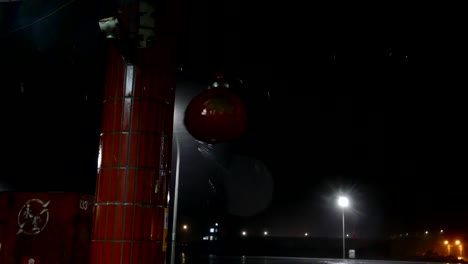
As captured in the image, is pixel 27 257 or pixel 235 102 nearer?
pixel 235 102

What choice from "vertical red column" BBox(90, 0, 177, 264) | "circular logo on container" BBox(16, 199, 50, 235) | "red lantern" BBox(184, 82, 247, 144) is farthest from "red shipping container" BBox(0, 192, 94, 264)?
"red lantern" BBox(184, 82, 247, 144)

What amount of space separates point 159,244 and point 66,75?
8.66 meters

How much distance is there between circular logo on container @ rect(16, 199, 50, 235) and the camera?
7965mm

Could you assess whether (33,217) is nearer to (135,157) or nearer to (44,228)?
(44,228)

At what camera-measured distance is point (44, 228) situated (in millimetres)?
7902

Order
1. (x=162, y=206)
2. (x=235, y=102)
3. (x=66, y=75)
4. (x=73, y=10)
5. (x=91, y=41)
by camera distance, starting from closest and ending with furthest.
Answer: (x=235, y=102) → (x=162, y=206) → (x=73, y=10) → (x=91, y=41) → (x=66, y=75)

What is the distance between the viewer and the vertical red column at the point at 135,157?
6250 mm

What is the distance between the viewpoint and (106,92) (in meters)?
6.88

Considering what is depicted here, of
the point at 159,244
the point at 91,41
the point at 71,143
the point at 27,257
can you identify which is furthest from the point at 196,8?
the point at 71,143

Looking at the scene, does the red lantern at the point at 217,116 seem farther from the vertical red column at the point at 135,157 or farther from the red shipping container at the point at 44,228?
the red shipping container at the point at 44,228

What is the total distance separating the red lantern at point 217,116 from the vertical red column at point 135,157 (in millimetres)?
1185

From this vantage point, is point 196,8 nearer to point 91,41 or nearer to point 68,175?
point 91,41

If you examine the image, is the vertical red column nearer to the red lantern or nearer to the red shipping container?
the red lantern

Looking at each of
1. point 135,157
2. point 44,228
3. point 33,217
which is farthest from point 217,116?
point 33,217
